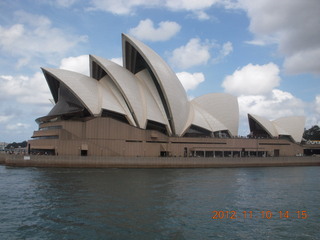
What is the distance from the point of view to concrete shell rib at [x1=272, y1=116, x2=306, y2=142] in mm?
63406

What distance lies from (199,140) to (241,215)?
3669 centimetres

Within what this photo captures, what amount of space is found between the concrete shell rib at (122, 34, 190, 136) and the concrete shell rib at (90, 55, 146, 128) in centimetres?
344

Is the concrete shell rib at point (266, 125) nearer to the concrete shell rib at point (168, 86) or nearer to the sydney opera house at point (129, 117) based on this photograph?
the sydney opera house at point (129, 117)

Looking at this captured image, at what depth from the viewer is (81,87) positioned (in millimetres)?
44250

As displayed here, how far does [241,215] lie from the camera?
15945 mm

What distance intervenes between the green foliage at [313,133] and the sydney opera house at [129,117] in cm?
4867

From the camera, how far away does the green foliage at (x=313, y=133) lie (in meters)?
95.6

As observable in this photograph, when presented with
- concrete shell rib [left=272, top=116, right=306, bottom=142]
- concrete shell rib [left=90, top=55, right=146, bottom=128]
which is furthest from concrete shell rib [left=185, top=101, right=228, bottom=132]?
concrete shell rib [left=272, top=116, right=306, bottom=142]

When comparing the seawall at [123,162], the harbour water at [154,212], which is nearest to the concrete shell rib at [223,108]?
the seawall at [123,162]
